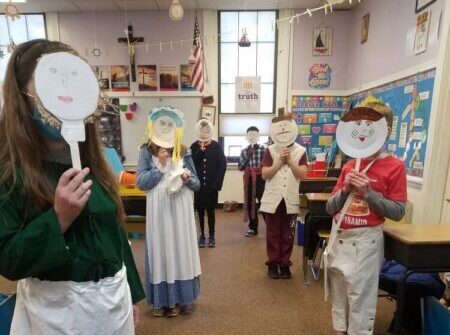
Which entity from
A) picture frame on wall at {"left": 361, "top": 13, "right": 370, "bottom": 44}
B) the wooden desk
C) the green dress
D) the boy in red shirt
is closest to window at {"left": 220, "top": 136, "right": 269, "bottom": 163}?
picture frame on wall at {"left": 361, "top": 13, "right": 370, "bottom": 44}

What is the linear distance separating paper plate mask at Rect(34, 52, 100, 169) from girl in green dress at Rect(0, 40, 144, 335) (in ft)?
0.11

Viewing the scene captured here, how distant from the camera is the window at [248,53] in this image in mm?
5039

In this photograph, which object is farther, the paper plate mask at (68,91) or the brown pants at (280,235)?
the brown pants at (280,235)

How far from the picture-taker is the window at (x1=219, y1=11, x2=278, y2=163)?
16.6 feet

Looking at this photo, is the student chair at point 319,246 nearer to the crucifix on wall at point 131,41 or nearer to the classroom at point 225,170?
the classroom at point 225,170

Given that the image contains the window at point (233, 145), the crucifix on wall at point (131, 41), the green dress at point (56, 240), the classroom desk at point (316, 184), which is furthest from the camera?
the window at point (233, 145)

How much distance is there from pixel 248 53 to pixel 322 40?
4.06 feet

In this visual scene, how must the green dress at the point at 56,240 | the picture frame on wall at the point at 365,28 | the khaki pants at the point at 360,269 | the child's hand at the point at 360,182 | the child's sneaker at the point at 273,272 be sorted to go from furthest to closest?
the picture frame on wall at the point at 365,28 → the child's sneaker at the point at 273,272 → the khaki pants at the point at 360,269 → the child's hand at the point at 360,182 → the green dress at the point at 56,240

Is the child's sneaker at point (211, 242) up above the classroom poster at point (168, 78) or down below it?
below

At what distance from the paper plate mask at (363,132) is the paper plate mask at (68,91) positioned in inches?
47.2

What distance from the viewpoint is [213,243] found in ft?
12.1

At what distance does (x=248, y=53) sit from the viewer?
5.15 m

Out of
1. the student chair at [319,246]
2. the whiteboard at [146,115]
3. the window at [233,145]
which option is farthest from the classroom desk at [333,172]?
the whiteboard at [146,115]

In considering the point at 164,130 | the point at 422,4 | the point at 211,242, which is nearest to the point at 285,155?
the point at 164,130
